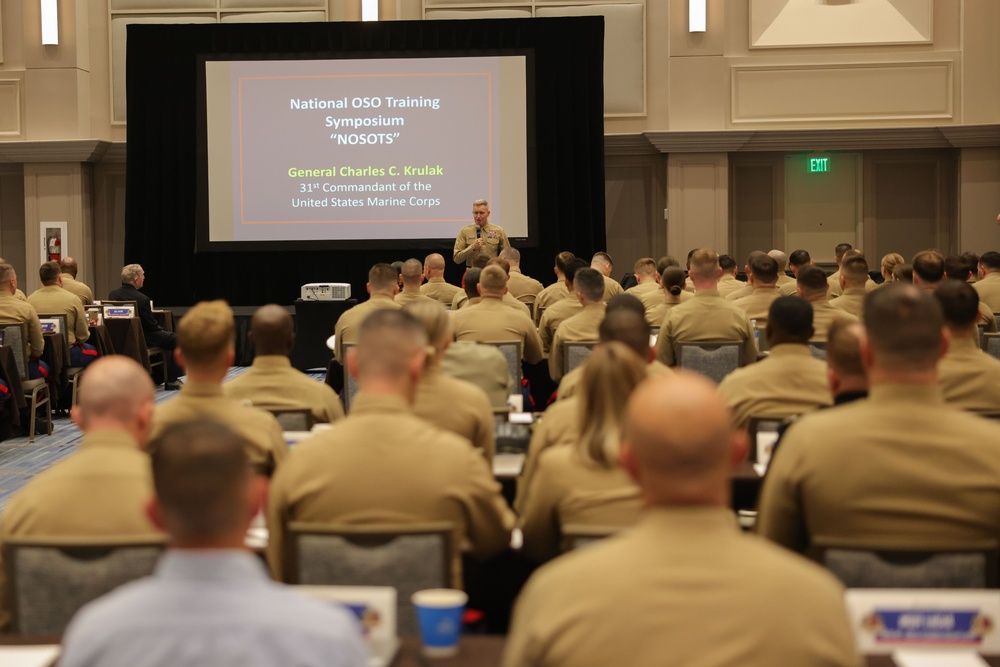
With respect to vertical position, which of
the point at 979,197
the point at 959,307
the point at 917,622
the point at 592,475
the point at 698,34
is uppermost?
the point at 698,34

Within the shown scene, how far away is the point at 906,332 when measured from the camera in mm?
2514

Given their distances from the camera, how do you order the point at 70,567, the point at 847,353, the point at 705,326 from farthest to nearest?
the point at 705,326, the point at 847,353, the point at 70,567

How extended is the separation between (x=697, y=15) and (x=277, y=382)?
10377 millimetres

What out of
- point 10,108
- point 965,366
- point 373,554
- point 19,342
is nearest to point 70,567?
point 373,554

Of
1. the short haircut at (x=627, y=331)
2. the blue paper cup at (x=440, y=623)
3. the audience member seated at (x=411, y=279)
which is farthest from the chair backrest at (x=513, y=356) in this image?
the blue paper cup at (x=440, y=623)

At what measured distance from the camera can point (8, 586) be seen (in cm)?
245

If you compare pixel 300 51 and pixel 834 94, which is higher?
pixel 300 51

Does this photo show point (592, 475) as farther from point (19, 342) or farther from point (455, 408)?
point (19, 342)

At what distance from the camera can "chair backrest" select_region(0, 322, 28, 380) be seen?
8.21m

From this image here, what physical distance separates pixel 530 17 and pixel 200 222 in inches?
180

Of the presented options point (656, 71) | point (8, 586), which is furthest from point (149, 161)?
point (8, 586)

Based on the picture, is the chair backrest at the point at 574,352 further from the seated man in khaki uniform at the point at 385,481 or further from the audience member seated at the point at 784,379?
the seated man in khaki uniform at the point at 385,481

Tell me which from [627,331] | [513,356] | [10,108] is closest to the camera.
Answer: [627,331]

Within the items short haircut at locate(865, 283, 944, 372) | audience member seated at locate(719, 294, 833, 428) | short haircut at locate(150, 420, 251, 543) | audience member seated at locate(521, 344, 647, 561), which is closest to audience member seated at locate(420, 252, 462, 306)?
audience member seated at locate(719, 294, 833, 428)
